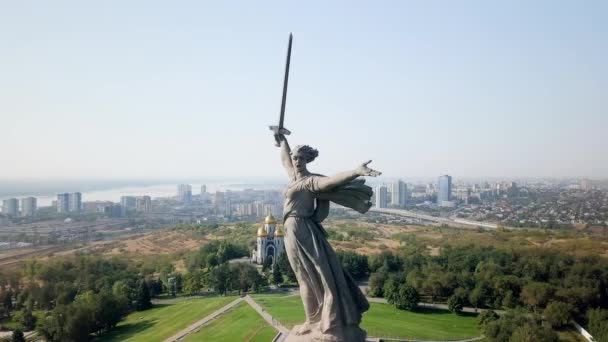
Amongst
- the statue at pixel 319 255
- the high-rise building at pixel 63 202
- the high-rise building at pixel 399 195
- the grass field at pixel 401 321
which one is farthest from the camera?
the high-rise building at pixel 399 195

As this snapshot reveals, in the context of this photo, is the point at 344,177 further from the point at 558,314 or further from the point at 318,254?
the point at 558,314

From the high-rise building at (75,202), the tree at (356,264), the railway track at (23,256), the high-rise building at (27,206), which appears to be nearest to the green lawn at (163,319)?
the tree at (356,264)

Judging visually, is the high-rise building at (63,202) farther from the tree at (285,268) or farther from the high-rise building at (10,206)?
the tree at (285,268)

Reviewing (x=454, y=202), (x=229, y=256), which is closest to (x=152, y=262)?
(x=229, y=256)

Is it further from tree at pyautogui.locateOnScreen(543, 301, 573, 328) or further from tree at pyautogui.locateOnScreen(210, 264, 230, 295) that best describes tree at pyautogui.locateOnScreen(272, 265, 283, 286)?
tree at pyautogui.locateOnScreen(543, 301, 573, 328)

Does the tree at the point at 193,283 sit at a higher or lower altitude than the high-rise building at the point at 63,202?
lower

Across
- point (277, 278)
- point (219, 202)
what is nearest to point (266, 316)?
point (277, 278)

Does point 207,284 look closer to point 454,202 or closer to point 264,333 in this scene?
point 264,333
